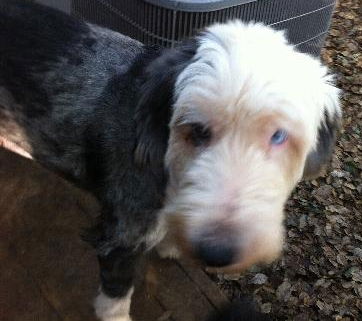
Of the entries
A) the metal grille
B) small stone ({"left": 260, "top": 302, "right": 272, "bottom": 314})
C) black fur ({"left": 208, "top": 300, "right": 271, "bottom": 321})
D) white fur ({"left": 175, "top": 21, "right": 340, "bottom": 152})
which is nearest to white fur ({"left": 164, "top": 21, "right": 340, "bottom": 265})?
white fur ({"left": 175, "top": 21, "right": 340, "bottom": 152})

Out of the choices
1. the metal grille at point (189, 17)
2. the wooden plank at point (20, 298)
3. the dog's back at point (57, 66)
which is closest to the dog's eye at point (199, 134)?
the dog's back at point (57, 66)

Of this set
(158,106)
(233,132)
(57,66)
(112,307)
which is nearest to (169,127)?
(158,106)

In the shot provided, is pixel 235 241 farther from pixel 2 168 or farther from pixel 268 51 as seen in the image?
pixel 2 168

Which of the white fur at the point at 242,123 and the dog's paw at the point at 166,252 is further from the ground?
the white fur at the point at 242,123

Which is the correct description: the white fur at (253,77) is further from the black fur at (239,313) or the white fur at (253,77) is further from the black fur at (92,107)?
the black fur at (239,313)

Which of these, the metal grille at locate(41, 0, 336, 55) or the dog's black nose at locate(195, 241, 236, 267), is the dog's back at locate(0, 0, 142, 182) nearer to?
the metal grille at locate(41, 0, 336, 55)

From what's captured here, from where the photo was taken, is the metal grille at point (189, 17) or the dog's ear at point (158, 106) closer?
the dog's ear at point (158, 106)
